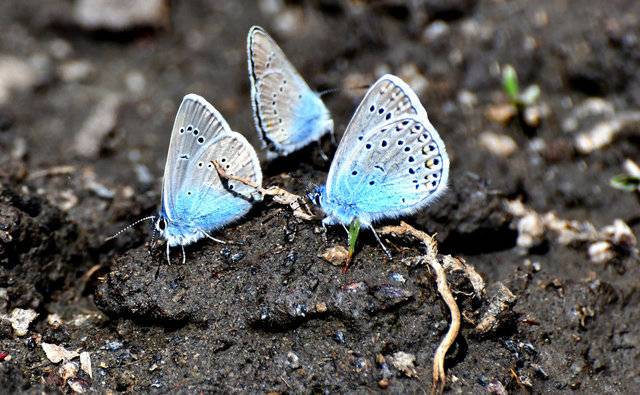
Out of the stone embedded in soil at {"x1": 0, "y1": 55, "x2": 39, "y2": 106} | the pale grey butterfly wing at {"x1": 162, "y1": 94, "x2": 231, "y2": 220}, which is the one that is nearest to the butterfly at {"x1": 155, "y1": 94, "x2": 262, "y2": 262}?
the pale grey butterfly wing at {"x1": 162, "y1": 94, "x2": 231, "y2": 220}

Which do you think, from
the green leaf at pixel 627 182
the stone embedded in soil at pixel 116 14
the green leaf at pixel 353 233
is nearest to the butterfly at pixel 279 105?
the green leaf at pixel 353 233

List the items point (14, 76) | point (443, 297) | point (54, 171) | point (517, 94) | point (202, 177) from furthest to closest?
point (14, 76), point (517, 94), point (54, 171), point (202, 177), point (443, 297)

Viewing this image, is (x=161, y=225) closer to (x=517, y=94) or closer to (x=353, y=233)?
(x=353, y=233)

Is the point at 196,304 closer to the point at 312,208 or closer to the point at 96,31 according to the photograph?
the point at 312,208

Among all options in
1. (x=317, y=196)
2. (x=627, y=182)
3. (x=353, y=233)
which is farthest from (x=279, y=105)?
(x=627, y=182)

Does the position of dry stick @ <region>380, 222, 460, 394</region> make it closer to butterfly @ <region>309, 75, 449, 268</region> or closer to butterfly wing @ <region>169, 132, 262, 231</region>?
butterfly @ <region>309, 75, 449, 268</region>

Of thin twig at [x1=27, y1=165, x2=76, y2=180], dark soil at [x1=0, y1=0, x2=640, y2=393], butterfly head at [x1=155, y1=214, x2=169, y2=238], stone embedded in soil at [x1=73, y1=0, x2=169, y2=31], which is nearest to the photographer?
dark soil at [x1=0, y1=0, x2=640, y2=393]
